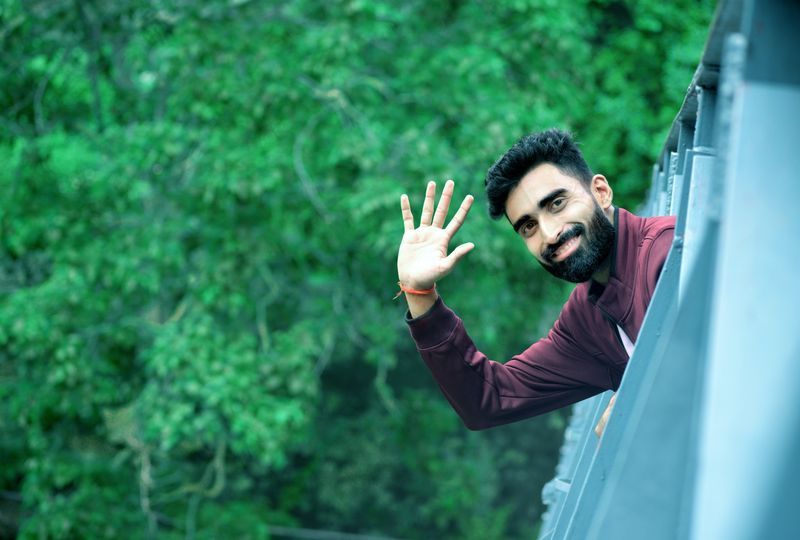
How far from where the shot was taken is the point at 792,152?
→ 88 centimetres

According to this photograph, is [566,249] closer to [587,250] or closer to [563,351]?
[587,250]

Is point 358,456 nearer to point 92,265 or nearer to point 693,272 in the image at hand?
point 92,265

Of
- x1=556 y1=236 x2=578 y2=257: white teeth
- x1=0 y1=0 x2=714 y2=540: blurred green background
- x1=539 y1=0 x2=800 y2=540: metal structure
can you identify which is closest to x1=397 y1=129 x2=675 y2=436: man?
x1=556 y1=236 x2=578 y2=257: white teeth

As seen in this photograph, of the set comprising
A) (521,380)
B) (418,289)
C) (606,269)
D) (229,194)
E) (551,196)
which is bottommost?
(521,380)

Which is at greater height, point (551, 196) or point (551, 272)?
point (551, 196)

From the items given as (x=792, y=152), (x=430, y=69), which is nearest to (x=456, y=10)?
(x=430, y=69)

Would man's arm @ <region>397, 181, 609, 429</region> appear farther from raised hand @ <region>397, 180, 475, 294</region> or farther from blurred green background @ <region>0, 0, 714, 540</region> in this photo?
blurred green background @ <region>0, 0, 714, 540</region>

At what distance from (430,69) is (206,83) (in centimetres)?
135

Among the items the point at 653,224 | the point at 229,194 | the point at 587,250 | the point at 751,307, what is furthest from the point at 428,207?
the point at 229,194

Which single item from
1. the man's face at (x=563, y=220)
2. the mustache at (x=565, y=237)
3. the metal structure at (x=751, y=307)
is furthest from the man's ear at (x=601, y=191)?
the metal structure at (x=751, y=307)

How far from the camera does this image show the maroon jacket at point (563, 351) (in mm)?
1914

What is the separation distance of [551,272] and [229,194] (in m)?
4.15

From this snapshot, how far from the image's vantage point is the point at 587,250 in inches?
77.5

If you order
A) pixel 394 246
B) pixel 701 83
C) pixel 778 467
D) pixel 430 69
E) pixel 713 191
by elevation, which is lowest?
pixel 778 467
